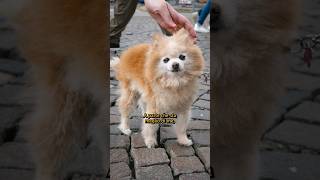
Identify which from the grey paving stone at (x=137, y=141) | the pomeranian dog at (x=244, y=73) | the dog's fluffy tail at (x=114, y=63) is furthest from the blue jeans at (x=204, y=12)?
the grey paving stone at (x=137, y=141)

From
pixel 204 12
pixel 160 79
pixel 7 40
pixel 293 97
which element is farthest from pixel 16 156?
pixel 293 97

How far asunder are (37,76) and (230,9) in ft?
1.45

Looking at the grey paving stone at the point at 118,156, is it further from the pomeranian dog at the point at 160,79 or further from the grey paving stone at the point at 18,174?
the grey paving stone at the point at 18,174

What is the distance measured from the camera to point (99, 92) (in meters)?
1.08

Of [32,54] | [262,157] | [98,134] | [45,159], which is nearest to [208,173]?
[262,157]

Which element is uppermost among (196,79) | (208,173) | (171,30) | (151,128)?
(171,30)

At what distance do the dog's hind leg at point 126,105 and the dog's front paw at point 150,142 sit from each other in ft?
0.17

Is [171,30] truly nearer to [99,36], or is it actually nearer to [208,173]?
[99,36]

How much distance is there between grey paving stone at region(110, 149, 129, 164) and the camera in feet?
3.85

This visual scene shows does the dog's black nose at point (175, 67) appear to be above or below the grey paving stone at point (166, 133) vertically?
above

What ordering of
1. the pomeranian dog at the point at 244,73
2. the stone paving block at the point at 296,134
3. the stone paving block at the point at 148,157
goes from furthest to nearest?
1. the stone paving block at the point at 148,157
2. the stone paving block at the point at 296,134
3. the pomeranian dog at the point at 244,73

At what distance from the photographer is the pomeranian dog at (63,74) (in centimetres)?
101

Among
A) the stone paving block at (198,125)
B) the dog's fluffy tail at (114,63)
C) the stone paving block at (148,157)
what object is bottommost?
the stone paving block at (148,157)

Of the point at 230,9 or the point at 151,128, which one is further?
the point at 151,128
